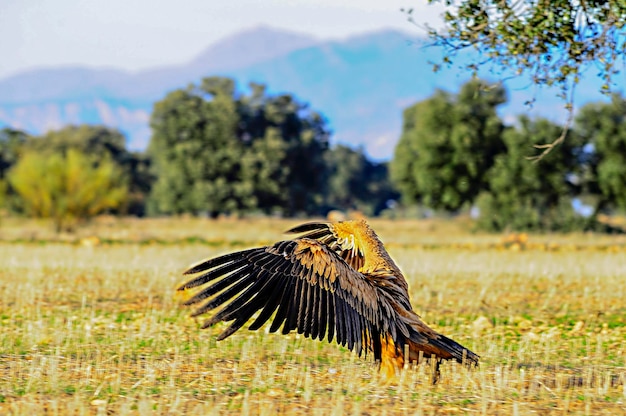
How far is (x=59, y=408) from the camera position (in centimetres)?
722

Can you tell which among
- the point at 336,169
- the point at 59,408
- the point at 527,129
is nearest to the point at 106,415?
the point at 59,408

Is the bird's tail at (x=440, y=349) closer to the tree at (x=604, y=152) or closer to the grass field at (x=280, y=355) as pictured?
the grass field at (x=280, y=355)

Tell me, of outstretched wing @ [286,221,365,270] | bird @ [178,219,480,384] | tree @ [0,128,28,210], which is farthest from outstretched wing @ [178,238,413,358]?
tree @ [0,128,28,210]

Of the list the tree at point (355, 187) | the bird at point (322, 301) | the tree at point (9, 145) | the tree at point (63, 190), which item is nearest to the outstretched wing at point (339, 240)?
the bird at point (322, 301)

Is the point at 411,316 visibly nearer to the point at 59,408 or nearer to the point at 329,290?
the point at 329,290

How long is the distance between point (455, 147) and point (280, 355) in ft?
159

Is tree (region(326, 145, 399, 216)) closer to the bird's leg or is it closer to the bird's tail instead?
the bird's leg

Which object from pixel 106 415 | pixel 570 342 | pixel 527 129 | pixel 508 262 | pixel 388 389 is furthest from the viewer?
pixel 527 129

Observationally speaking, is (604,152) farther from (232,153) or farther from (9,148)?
(9,148)

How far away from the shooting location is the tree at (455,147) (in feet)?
187

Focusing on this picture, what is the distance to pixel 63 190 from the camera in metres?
Answer: 41.7

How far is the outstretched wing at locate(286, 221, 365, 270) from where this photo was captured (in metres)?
9.84

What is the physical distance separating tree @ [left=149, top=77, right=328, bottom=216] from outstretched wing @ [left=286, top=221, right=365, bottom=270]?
58.9 m

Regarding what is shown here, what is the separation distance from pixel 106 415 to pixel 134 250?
2247 centimetres
